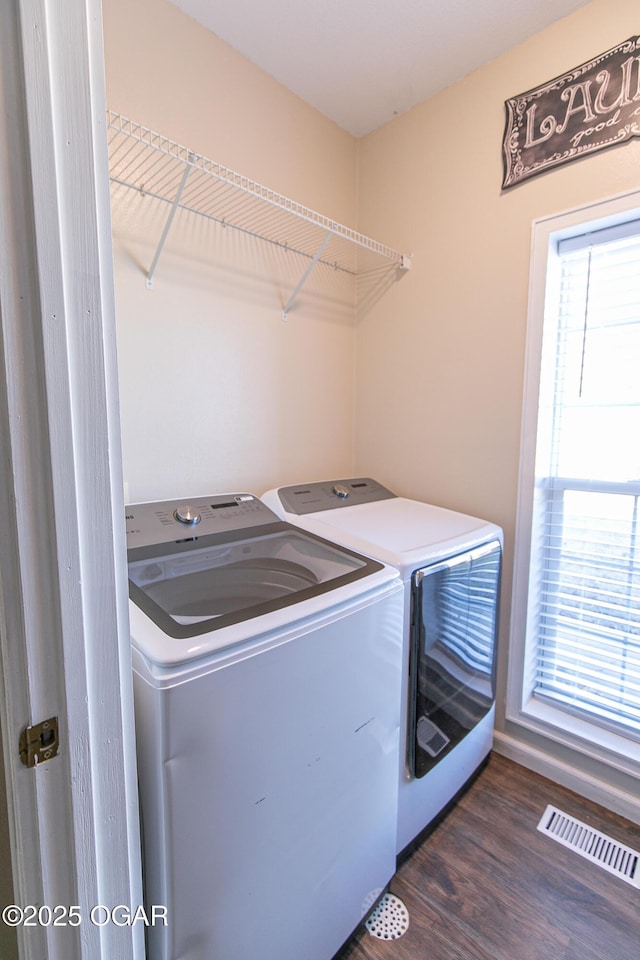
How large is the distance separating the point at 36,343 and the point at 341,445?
188 centimetres

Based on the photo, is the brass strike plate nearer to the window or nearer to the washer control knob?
the washer control knob

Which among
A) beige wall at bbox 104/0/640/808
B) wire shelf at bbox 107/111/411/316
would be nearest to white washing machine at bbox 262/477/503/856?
beige wall at bbox 104/0/640/808

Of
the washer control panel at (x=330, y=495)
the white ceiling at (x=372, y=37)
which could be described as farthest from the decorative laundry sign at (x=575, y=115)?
the washer control panel at (x=330, y=495)

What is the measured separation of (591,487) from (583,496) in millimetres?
50

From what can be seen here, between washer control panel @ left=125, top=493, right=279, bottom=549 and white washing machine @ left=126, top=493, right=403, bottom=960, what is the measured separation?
1 centimetres

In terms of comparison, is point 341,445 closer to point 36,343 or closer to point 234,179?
point 234,179

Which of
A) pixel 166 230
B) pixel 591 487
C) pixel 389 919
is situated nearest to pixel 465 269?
pixel 591 487

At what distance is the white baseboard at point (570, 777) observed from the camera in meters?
1.53

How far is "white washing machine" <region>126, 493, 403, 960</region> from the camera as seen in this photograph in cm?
77

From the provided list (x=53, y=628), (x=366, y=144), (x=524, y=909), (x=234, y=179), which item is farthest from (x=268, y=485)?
(x=366, y=144)

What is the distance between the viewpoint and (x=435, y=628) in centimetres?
136

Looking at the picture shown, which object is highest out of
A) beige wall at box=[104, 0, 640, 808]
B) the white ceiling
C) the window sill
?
the white ceiling

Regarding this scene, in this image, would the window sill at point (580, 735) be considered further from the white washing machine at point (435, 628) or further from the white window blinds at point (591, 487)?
the white washing machine at point (435, 628)

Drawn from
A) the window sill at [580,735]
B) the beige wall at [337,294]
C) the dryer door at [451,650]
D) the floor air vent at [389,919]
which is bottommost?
the floor air vent at [389,919]
